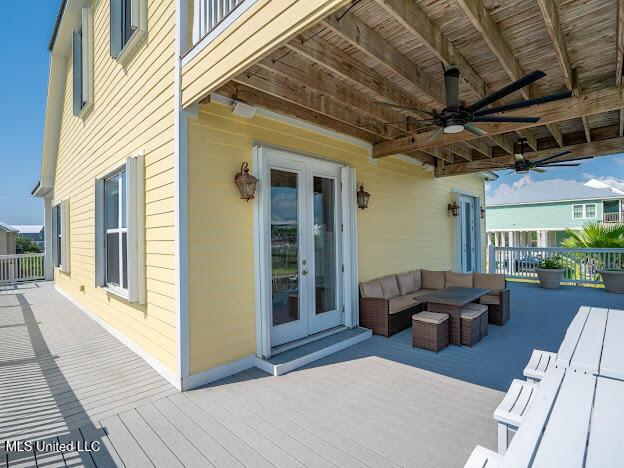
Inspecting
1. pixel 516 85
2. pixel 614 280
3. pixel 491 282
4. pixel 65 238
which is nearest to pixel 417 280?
pixel 491 282

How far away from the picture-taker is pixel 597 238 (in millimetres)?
8938

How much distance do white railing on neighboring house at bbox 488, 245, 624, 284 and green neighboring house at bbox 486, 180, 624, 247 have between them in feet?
33.1

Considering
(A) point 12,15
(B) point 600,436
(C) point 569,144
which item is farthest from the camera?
(A) point 12,15

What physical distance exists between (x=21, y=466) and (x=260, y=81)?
12.1 feet

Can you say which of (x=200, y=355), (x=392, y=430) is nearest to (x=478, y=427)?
(x=392, y=430)

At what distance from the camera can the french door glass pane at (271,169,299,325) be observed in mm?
4102

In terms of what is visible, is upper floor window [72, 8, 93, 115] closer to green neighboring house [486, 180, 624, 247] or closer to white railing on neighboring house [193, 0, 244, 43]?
white railing on neighboring house [193, 0, 244, 43]

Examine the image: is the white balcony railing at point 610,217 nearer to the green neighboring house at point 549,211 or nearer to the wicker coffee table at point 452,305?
the green neighboring house at point 549,211

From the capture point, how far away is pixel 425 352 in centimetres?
406

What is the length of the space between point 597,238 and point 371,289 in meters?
7.95

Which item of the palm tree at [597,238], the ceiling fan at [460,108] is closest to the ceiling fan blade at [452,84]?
the ceiling fan at [460,108]

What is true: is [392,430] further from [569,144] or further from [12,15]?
[12,15]

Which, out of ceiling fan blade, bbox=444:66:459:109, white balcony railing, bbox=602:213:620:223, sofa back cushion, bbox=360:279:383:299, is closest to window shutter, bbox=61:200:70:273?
sofa back cushion, bbox=360:279:383:299

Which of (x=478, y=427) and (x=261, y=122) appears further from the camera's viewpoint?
(x=261, y=122)
